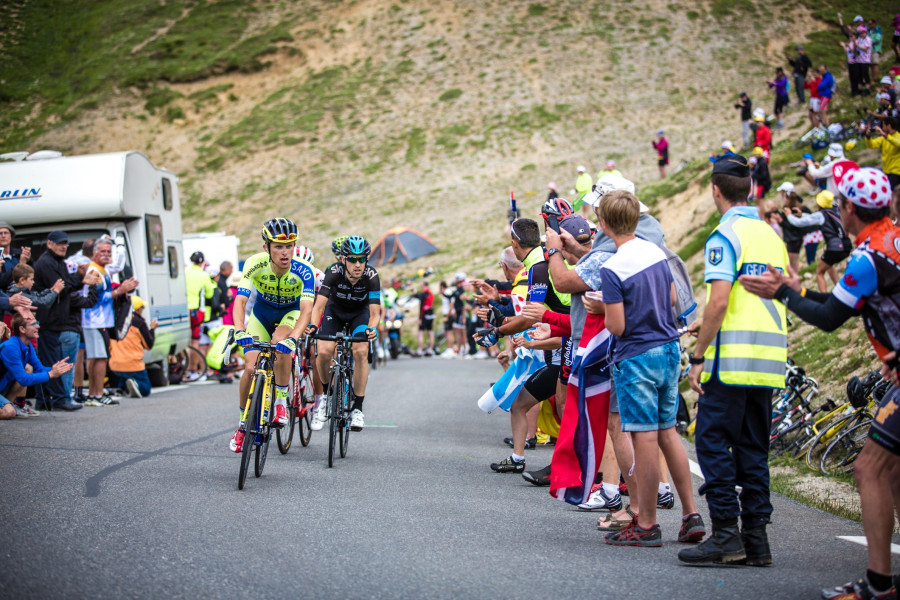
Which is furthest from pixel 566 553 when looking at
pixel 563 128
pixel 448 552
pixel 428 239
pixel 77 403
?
pixel 563 128

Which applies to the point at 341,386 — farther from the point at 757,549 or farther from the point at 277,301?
the point at 757,549

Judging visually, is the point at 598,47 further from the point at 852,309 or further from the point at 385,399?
the point at 852,309

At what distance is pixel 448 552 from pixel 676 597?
4.84 feet

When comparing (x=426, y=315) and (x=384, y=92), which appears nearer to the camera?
(x=426, y=315)

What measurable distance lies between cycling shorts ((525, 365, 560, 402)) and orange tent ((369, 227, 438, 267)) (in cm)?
3113

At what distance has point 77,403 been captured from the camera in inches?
530

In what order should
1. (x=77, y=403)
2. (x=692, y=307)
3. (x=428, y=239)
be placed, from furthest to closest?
(x=428, y=239)
(x=77, y=403)
(x=692, y=307)

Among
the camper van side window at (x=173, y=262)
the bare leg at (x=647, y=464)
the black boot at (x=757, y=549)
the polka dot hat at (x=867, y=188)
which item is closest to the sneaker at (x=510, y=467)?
the bare leg at (x=647, y=464)

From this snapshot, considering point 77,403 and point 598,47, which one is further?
point 598,47

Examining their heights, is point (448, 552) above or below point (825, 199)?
below

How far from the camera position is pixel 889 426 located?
175 inches

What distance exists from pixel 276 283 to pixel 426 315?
19565mm

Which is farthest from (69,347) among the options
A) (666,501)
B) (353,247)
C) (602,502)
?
(666,501)

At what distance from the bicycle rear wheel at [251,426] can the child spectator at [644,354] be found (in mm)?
3241
